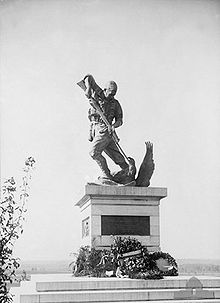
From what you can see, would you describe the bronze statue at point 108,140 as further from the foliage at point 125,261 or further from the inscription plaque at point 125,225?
the foliage at point 125,261

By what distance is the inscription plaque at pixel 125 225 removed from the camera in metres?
9.12

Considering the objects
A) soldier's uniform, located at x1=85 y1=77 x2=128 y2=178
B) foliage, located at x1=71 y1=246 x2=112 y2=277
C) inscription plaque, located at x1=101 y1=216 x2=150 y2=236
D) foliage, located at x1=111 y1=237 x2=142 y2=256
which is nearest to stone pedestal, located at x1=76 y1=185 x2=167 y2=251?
inscription plaque, located at x1=101 y1=216 x2=150 y2=236

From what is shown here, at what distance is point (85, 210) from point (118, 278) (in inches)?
69.5

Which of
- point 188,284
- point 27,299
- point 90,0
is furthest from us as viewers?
point 90,0

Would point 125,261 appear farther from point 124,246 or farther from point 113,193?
point 113,193

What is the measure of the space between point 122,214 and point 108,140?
1.16m

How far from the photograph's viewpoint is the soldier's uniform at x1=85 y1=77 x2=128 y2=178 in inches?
374

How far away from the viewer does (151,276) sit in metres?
7.99

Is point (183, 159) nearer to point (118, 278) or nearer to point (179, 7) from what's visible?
point (179, 7)

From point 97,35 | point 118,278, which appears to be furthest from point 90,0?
point 118,278

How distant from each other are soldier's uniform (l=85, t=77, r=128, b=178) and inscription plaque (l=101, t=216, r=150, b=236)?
2.35 feet

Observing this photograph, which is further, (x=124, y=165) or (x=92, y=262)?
(x=124, y=165)

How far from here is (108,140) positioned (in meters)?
9.57

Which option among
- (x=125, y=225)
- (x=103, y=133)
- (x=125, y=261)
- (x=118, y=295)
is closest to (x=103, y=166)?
(x=103, y=133)
